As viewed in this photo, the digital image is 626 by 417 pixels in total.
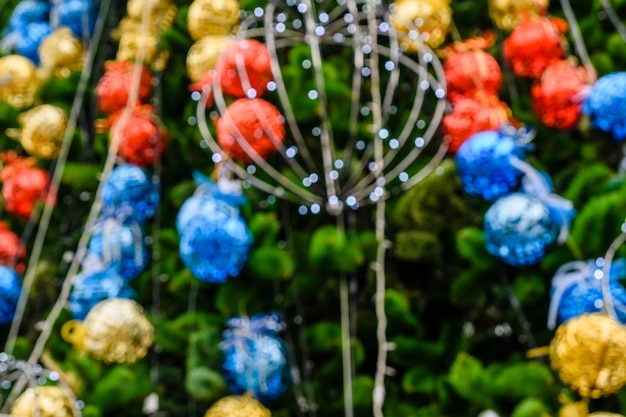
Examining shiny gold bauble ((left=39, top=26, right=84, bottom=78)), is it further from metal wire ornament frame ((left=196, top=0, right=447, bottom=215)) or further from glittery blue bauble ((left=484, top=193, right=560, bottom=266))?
glittery blue bauble ((left=484, top=193, right=560, bottom=266))

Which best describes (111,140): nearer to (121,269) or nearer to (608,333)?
(121,269)

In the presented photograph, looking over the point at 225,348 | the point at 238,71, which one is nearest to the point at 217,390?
the point at 225,348

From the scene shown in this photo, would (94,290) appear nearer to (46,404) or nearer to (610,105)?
(46,404)

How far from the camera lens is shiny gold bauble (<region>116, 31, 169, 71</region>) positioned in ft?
3.67

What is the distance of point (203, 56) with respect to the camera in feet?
3.34

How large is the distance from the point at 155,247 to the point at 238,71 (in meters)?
0.27

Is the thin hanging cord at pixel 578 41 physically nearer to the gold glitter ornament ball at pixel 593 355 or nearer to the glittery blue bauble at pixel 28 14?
the gold glitter ornament ball at pixel 593 355

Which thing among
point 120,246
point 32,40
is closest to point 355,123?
point 120,246

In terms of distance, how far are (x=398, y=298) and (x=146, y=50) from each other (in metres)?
0.62

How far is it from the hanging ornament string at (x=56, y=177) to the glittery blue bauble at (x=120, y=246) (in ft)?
0.38

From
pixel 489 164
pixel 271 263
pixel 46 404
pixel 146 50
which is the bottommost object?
pixel 46 404

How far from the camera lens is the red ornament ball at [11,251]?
1027 mm

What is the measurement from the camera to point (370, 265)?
2.86ft

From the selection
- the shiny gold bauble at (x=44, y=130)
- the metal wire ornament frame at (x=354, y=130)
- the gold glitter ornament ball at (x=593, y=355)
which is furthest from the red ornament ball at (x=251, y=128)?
the gold glitter ornament ball at (x=593, y=355)
